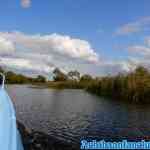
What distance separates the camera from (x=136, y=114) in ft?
55.0

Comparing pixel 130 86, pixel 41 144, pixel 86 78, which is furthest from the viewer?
pixel 86 78

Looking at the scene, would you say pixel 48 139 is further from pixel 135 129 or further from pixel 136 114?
pixel 136 114

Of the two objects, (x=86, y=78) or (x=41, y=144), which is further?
(x=86, y=78)

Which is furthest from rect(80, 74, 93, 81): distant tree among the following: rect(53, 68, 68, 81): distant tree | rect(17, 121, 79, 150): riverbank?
rect(17, 121, 79, 150): riverbank

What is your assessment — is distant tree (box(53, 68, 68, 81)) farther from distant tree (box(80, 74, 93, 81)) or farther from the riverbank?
the riverbank

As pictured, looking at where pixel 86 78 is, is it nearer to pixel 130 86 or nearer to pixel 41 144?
pixel 130 86

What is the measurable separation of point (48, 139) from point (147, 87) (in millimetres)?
18158

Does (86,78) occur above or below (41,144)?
above

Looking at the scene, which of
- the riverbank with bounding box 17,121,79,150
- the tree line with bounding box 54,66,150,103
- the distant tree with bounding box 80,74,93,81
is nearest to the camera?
the riverbank with bounding box 17,121,79,150

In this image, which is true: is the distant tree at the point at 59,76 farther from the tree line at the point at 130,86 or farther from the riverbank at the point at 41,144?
the riverbank at the point at 41,144

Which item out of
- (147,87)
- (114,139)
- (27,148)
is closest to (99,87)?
(147,87)

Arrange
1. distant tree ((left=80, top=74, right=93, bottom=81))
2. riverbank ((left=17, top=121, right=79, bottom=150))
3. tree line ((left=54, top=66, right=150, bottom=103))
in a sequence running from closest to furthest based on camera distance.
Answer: riverbank ((left=17, top=121, right=79, bottom=150)), tree line ((left=54, top=66, right=150, bottom=103)), distant tree ((left=80, top=74, right=93, bottom=81))

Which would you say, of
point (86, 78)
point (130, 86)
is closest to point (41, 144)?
point (130, 86)

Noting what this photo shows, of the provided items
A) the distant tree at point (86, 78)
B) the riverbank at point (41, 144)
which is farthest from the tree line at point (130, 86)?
the distant tree at point (86, 78)
